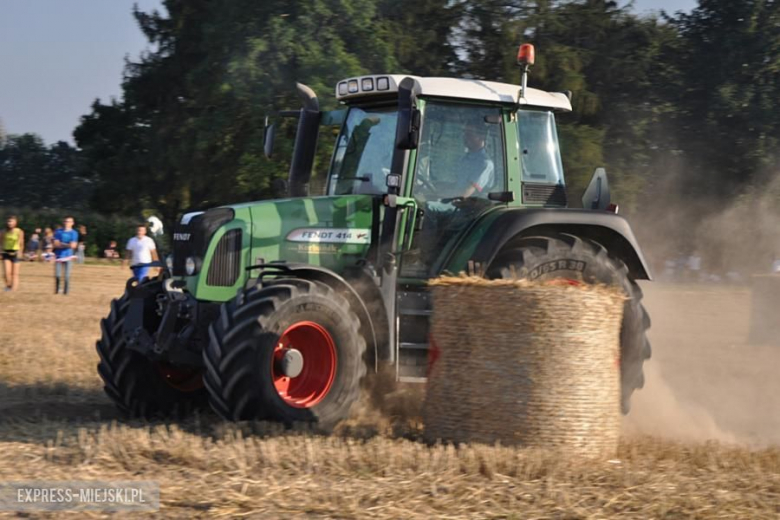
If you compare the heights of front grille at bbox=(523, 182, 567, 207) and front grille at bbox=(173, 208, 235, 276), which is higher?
front grille at bbox=(523, 182, 567, 207)

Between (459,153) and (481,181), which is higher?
(459,153)

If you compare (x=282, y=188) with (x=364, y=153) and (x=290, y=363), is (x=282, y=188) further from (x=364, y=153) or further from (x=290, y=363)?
(x=290, y=363)

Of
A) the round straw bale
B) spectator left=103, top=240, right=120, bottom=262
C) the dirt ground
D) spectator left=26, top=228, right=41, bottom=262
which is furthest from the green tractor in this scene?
spectator left=103, top=240, right=120, bottom=262

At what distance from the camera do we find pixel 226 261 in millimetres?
7445

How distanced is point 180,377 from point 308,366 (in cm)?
146

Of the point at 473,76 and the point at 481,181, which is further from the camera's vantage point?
the point at 473,76

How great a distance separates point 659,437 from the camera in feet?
25.2

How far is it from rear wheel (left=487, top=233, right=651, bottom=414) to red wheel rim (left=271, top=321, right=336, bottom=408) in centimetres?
136

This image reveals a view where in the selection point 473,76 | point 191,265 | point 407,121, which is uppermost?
point 473,76

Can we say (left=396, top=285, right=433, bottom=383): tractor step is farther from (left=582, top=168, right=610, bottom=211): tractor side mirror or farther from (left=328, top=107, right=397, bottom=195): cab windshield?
(left=582, top=168, right=610, bottom=211): tractor side mirror

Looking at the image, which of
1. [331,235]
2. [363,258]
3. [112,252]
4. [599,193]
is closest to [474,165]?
[363,258]

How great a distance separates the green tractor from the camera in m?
6.95

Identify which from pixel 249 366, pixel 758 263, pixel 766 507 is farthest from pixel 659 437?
pixel 758 263

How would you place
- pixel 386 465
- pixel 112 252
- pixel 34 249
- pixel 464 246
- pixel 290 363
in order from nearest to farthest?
pixel 386 465
pixel 290 363
pixel 464 246
pixel 34 249
pixel 112 252
